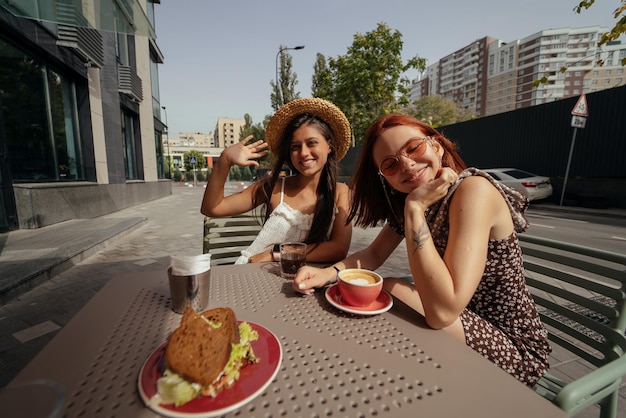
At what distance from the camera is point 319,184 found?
7.88ft

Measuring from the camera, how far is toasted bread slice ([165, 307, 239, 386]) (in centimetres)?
67

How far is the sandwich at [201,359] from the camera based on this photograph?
2.17ft

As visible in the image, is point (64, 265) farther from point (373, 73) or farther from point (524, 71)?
point (524, 71)

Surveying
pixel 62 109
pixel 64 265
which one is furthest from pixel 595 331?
pixel 62 109

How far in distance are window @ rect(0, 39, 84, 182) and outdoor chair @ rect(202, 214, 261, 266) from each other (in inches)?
222

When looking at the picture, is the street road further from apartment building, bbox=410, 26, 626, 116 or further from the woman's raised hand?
apartment building, bbox=410, 26, 626, 116

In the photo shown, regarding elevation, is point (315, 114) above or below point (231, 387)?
above

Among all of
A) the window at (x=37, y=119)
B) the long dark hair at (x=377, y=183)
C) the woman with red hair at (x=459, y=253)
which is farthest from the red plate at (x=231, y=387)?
the window at (x=37, y=119)

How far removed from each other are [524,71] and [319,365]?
11194cm

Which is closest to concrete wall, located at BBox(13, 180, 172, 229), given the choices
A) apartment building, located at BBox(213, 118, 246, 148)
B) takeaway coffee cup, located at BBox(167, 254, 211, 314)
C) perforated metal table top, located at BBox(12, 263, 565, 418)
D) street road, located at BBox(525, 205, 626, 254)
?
perforated metal table top, located at BBox(12, 263, 565, 418)

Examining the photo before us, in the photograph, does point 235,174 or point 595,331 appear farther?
point 235,174

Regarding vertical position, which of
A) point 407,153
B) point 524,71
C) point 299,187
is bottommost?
point 299,187

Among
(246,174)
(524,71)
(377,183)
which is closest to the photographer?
(377,183)

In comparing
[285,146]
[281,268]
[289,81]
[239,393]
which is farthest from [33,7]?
[289,81]
